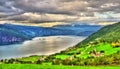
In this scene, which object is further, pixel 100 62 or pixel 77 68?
pixel 100 62

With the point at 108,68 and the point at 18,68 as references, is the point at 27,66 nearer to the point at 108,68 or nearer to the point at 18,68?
the point at 18,68

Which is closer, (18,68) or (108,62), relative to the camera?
(18,68)

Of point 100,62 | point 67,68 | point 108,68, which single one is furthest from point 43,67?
point 100,62

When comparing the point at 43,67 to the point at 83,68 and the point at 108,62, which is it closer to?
the point at 83,68

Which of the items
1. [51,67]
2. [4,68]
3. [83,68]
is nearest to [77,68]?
[83,68]

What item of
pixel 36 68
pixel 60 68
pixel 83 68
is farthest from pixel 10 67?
pixel 83 68

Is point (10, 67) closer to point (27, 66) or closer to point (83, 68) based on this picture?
point (27, 66)

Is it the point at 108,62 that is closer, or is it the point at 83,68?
the point at 83,68
